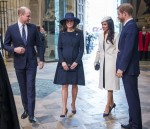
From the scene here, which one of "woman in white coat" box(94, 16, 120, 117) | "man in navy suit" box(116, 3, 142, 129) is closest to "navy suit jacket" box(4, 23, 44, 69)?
"woman in white coat" box(94, 16, 120, 117)

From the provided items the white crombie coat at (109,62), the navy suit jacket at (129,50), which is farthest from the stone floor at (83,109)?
the navy suit jacket at (129,50)

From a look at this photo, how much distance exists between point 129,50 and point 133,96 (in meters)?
0.63

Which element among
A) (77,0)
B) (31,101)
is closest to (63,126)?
(31,101)

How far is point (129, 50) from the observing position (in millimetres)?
4270

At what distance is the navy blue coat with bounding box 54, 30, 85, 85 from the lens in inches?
208

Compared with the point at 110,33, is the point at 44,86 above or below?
below

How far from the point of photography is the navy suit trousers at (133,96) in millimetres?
4402

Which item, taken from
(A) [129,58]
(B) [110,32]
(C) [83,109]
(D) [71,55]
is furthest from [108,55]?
(C) [83,109]

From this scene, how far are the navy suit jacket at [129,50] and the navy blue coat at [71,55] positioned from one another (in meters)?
1.05

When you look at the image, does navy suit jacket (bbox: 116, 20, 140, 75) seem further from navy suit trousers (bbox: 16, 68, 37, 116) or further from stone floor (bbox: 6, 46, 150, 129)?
navy suit trousers (bbox: 16, 68, 37, 116)

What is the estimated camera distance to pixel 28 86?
498cm

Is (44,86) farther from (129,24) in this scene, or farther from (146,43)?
(146,43)

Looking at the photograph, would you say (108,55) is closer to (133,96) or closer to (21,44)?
(133,96)

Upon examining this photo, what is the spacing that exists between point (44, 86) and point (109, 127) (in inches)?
146
